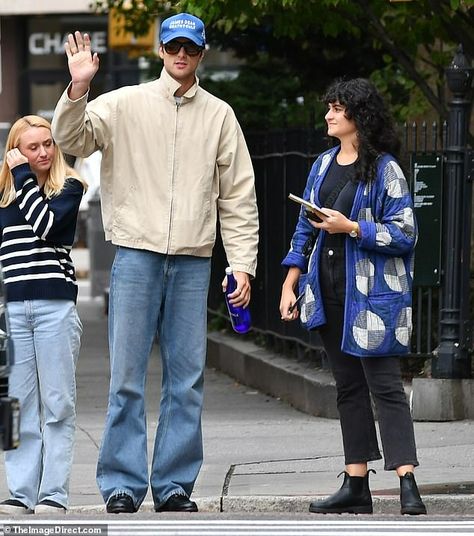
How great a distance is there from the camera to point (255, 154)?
12.6m

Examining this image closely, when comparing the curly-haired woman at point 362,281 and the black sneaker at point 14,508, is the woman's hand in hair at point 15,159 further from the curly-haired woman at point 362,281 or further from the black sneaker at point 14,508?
the black sneaker at point 14,508

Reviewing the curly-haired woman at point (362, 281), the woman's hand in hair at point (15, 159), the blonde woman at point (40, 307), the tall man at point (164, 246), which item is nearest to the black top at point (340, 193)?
the curly-haired woman at point (362, 281)

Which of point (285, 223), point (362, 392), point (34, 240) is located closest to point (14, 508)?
point (34, 240)

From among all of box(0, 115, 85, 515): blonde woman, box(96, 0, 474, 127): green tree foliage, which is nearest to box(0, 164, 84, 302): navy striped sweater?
box(0, 115, 85, 515): blonde woman

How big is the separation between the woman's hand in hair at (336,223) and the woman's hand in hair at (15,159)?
1356 millimetres

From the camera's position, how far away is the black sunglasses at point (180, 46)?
21.4 feet

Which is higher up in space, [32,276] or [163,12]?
[163,12]

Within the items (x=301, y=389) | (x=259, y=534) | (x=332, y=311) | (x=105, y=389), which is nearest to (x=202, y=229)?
(x=332, y=311)

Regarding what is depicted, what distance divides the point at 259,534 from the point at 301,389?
4697mm

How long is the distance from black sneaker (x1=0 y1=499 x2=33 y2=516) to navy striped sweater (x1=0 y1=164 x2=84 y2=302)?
0.90 m

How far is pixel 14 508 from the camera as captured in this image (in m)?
6.57

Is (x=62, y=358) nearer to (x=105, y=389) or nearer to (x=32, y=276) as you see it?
(x=32, y=276)

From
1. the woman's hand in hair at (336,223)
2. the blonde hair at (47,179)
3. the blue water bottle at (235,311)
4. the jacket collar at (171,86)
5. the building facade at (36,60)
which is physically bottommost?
the blue water bottle at (235,311)

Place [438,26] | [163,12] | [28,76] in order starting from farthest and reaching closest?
1. [28,76]
2. [163,12]
3. [438,26]
